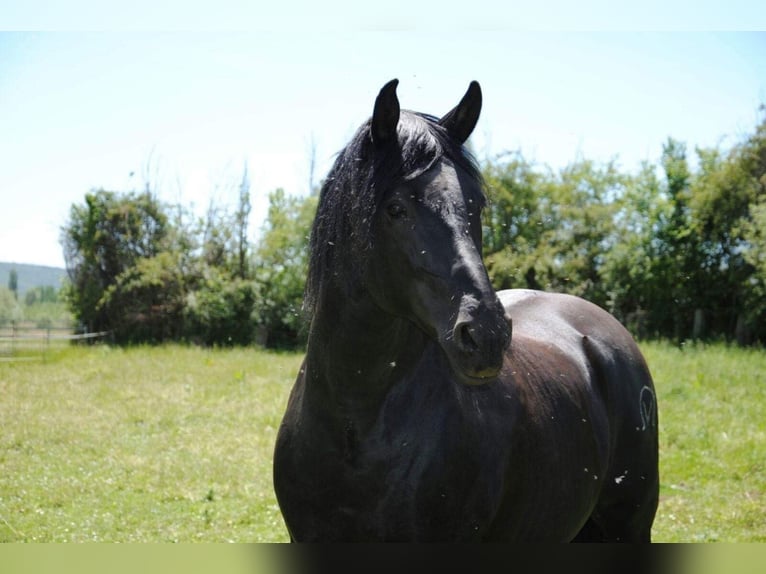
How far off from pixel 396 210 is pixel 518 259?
11.3 meters

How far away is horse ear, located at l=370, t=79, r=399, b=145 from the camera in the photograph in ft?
5.17

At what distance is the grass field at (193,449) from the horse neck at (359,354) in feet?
8.97

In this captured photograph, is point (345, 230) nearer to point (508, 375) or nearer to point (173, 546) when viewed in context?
point (508, 375)

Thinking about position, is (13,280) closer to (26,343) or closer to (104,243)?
(26,343)

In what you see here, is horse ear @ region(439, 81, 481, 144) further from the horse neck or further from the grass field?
the grass field

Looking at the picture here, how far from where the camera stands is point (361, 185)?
159cm

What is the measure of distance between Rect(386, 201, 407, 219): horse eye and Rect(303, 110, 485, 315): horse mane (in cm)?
3

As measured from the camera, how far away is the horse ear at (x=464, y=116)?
1729 mm

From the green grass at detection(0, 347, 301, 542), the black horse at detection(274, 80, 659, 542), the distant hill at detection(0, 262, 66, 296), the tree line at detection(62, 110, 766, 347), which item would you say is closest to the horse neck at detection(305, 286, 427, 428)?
the black horse at detection(274, 80, 659, 542)

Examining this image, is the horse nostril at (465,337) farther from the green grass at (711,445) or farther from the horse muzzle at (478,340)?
the green grass at (711,445)

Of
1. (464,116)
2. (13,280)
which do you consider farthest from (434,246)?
(13,280)

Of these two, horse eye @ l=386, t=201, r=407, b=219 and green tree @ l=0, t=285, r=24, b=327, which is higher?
horse eye @ l=386, t=201, r=407, b=219

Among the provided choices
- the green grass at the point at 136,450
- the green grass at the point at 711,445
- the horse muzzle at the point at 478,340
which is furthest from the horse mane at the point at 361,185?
the green grass at the point at 711,445

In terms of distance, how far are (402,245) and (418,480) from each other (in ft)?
1.89
